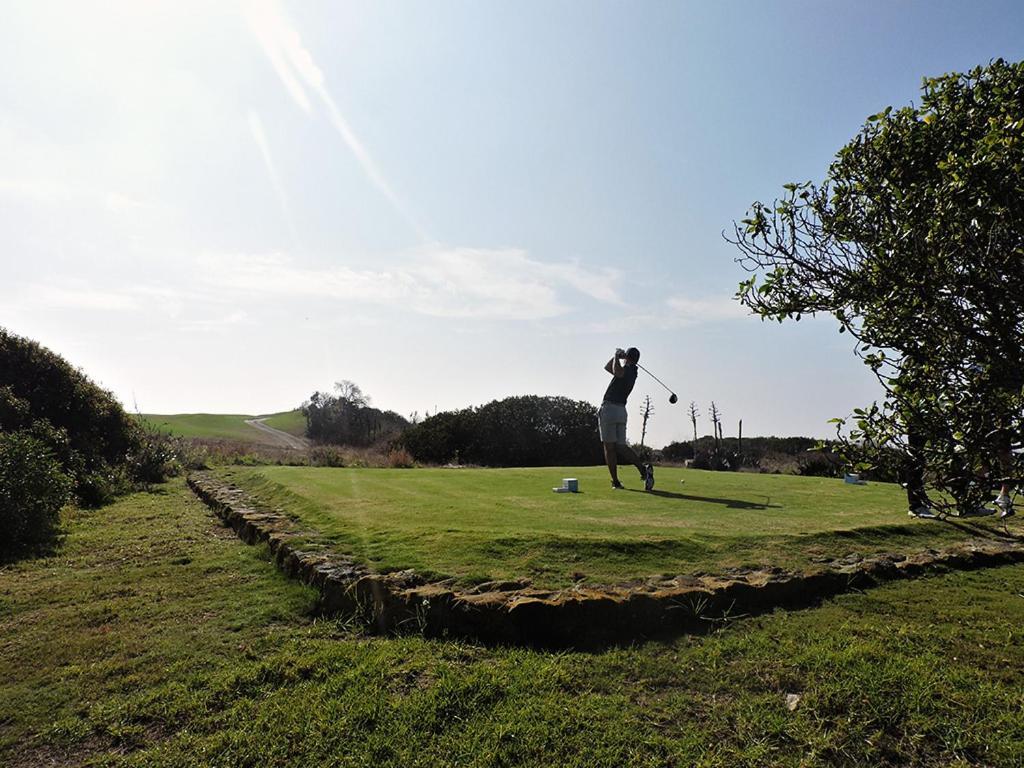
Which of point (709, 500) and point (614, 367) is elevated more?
point (614, 367)

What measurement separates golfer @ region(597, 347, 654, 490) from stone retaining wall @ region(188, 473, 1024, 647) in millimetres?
5124

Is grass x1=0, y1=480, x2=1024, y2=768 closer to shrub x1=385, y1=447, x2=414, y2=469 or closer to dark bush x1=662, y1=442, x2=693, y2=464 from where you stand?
shrub x1=385, y1=447, x2=414, y2=469

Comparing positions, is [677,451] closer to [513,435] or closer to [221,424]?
[513,435]

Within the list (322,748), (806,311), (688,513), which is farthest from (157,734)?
(688,513)

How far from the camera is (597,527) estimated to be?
655 centimetres

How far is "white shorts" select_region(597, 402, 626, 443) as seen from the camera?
34.6 feet

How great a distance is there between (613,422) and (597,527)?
4.20 meters

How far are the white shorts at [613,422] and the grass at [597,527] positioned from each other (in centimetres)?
97

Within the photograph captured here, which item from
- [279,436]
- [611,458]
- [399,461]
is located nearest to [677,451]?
[399,461]

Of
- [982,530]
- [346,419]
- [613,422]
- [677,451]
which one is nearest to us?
[982,530]

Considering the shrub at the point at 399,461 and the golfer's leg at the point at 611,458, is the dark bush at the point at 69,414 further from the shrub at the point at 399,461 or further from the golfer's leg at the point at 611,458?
the golfer's leg at the point at 611,458

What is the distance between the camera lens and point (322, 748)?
3029 mm

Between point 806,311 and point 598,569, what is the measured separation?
2784mm

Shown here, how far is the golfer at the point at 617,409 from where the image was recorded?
10570 millimetres
